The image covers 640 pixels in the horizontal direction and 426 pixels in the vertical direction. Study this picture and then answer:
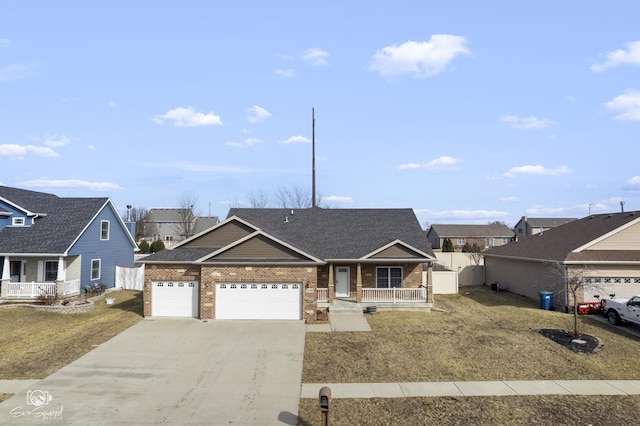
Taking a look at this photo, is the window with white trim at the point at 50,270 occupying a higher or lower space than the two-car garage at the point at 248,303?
higher

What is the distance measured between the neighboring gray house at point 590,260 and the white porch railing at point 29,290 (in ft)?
95.9

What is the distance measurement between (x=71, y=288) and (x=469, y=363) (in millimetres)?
23850

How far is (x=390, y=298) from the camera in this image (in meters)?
22.6

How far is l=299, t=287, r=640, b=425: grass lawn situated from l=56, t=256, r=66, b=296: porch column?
16.7m

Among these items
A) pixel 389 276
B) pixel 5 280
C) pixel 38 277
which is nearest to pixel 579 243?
pixel 389 276

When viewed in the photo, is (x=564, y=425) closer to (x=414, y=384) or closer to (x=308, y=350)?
(x=414, y=384)

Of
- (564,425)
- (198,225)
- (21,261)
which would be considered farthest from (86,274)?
(198,225)

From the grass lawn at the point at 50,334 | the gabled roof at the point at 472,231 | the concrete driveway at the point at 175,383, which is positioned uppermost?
the gabled roof at the point at 472,231

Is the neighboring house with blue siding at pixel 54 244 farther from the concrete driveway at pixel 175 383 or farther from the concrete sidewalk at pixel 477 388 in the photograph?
the concrete sidewalk at pixel 477 388

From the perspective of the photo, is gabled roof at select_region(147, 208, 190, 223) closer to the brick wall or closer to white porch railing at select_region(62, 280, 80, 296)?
white porch railing at select_region(62, 280, 80, 296)

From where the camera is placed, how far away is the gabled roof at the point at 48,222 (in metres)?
24.6

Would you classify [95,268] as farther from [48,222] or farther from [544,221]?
[544,221]

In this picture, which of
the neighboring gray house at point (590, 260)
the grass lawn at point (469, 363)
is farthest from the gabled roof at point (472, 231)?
the grass lawn at point (469, 363)

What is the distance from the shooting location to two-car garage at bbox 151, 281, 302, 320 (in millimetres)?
19453
